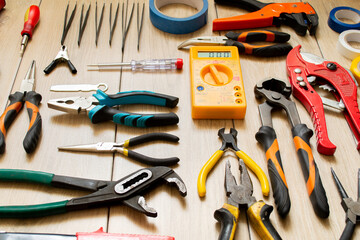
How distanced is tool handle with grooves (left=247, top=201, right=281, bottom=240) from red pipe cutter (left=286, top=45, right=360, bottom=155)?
0.28 meters

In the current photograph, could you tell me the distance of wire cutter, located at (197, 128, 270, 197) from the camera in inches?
33.7

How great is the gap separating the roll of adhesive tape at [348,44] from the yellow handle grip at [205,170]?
2.02 feet

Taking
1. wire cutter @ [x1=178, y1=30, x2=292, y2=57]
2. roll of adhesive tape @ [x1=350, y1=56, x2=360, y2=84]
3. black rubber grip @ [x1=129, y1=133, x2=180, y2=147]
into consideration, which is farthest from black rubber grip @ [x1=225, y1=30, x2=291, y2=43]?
black rubber grip @ [x1=129, y1=133, x2=180, y2=147]

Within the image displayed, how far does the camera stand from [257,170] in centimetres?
88

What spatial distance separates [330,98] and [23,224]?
3.00ft

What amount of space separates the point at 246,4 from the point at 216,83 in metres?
0.43

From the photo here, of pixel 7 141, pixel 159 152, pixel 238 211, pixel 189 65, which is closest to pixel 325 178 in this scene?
pixel 238 211

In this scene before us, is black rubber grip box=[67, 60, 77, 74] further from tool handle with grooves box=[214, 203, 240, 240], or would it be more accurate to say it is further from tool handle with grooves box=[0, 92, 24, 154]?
tool handle with grooves box=[214, 203, 240, 240]

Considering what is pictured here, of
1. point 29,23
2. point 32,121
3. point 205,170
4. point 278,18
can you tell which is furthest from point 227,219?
point 29,23

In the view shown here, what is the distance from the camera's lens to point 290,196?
2.85 feet

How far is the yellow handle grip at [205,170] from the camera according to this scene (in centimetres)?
85

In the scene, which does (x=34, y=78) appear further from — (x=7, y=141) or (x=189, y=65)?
(x=189, y=65)

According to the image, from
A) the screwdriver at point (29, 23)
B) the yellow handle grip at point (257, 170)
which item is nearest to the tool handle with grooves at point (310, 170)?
the yellow handle grip at point (257, 170)

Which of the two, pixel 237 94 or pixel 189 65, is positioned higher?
pixel 189 65
